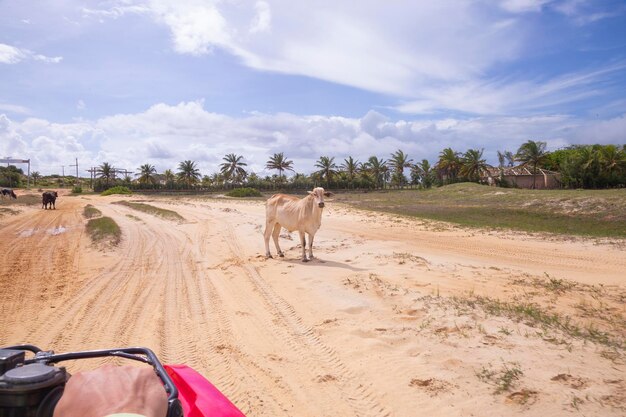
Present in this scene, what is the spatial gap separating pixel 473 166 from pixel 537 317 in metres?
82.6

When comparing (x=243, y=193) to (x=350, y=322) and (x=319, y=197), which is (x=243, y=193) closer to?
(x=319, y=197)

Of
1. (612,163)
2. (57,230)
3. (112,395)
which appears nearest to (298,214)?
(112,395)

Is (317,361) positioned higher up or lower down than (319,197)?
lower down

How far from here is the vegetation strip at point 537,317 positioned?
533 centimetres

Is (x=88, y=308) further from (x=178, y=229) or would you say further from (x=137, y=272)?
(x=178, y=229)

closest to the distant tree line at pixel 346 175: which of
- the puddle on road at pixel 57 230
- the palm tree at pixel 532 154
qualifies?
the palm tree at pixel 532 154

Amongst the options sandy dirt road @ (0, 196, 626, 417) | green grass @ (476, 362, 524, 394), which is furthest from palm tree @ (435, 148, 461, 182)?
green grass @ (476, 362, 524, 394)

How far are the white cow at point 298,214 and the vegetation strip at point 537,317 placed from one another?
18.4 ft

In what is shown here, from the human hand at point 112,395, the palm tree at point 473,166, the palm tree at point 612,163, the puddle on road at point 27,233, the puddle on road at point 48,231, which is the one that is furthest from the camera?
the palm tree at point 473,166

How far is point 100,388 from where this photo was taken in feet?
6.73

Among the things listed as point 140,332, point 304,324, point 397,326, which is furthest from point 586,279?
point 140,332

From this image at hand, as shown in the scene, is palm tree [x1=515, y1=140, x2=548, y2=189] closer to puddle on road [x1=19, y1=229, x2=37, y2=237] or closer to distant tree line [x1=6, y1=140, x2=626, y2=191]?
distant tree line [x1=6, y1=140, x2=626, y2=191]

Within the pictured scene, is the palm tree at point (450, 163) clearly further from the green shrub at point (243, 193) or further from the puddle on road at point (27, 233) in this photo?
the puddle on road at point (27, 233)

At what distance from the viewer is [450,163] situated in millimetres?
87625
